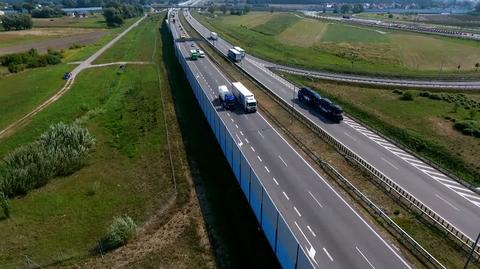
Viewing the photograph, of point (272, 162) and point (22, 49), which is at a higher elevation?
point (22, 49)

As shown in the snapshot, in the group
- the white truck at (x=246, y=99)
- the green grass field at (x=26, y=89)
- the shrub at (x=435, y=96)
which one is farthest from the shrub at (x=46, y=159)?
the shrub at (x=435, y=96)

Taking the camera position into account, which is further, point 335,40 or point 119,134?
point 335,40

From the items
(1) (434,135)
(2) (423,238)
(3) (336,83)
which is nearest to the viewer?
(2) (423,238)

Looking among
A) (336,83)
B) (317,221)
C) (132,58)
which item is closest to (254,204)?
(317,221)

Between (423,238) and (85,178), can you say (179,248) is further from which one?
(423,238)

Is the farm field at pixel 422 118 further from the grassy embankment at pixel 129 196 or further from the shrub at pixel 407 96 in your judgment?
the grassy embankment at pixel 129 196

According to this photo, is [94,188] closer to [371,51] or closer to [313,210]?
[313,210]

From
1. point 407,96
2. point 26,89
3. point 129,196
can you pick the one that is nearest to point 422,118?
point 407,96

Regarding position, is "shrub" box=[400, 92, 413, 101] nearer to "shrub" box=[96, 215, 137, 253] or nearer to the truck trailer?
the truck trailer
